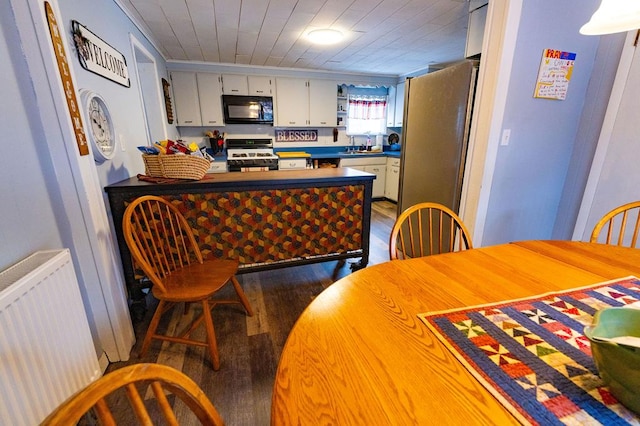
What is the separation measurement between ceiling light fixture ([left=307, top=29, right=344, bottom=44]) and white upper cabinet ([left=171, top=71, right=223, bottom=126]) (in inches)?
75.3

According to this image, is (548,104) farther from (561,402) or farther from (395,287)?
(561,402)

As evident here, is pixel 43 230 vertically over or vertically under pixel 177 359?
over

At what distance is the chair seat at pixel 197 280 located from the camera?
1.36 meters

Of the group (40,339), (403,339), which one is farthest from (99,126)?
(403,339)

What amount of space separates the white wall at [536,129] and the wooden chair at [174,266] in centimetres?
198

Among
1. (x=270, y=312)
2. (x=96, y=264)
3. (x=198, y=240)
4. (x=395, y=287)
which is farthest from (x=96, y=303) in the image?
(x=395, y=287)

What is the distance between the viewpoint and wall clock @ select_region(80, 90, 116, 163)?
146cm

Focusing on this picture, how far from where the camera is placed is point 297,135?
5074 mm

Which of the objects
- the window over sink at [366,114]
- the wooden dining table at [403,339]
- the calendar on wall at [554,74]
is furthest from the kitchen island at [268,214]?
the window over sink at [366,114]

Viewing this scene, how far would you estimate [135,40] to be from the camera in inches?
99.3

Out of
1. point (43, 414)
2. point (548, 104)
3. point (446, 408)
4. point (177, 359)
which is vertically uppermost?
point (548, 104)

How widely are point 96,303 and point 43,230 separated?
470 mm

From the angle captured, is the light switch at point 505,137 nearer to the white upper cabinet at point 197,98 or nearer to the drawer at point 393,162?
the drawer at point 393,162

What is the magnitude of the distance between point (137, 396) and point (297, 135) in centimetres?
494
